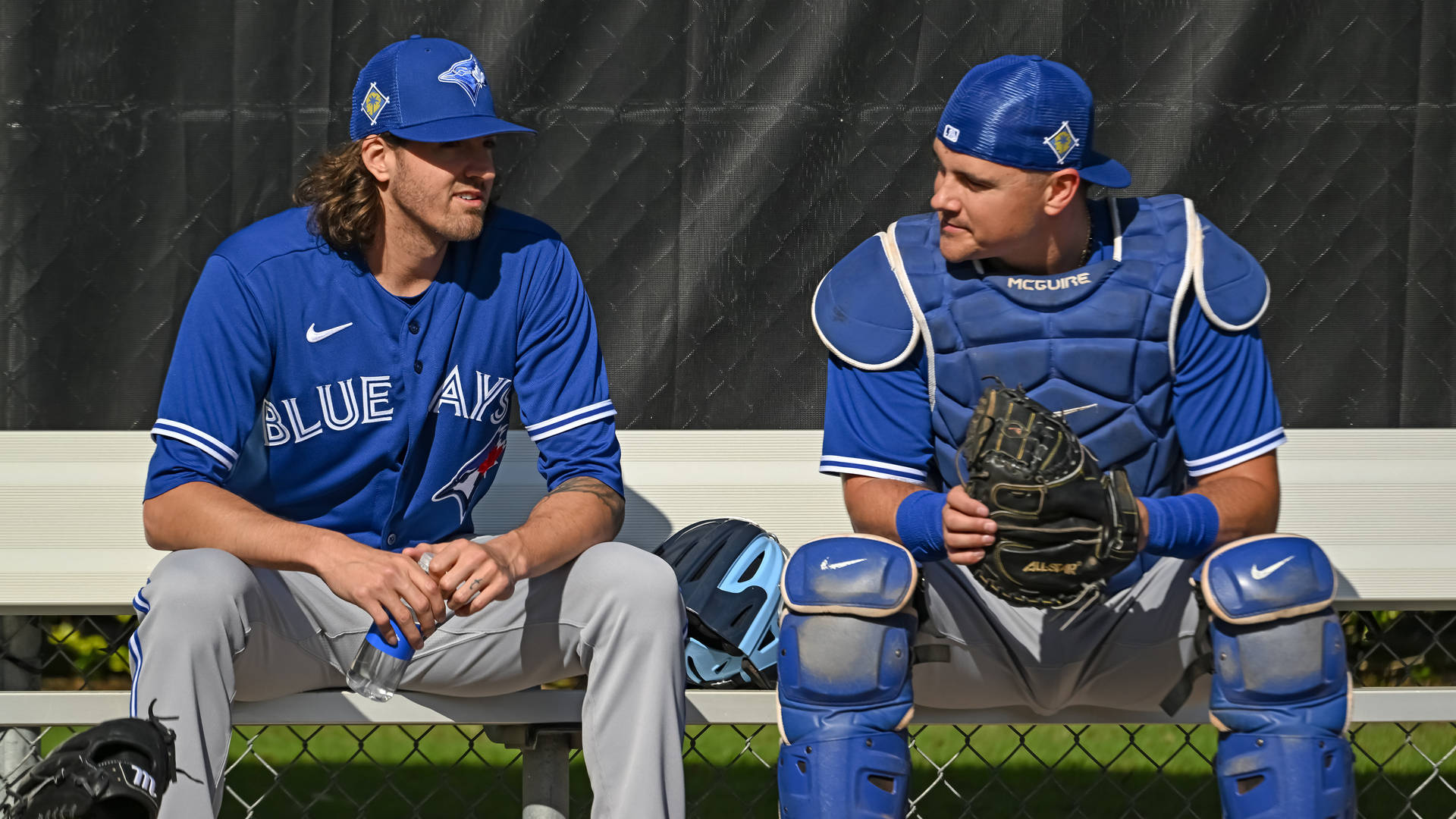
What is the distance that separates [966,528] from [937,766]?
1.32 m

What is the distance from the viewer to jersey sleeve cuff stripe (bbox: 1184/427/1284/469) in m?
2.29

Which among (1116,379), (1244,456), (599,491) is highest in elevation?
(1116,379)

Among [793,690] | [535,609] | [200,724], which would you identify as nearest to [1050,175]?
[793,690]

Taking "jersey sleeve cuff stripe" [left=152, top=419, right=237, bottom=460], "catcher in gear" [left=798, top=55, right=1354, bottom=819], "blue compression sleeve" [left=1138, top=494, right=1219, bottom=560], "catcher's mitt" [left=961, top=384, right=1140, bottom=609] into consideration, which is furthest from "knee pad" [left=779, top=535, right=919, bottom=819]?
"jersey sleeve cuff stripe" [left=152, top=419, right=237, bottom=460]

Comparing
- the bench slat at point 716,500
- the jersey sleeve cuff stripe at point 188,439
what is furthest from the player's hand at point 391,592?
the bench slat at point 716,500

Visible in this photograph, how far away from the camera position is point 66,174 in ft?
10.1

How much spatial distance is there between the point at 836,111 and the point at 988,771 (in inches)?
67.5

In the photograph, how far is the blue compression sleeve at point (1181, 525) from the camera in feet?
7.00

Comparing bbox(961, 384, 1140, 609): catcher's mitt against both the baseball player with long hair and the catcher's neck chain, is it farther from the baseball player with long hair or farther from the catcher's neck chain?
the baseball player with long hair

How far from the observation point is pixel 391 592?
207 cm

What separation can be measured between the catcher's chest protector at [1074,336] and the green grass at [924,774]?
116 cm

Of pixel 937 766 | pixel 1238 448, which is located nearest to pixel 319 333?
pixel 1238 448

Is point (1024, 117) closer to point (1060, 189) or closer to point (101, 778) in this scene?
point (1060, 189)

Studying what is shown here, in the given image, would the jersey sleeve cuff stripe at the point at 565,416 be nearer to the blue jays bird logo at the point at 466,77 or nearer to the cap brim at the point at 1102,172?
the blue jays bird logo at the point at 466,77
